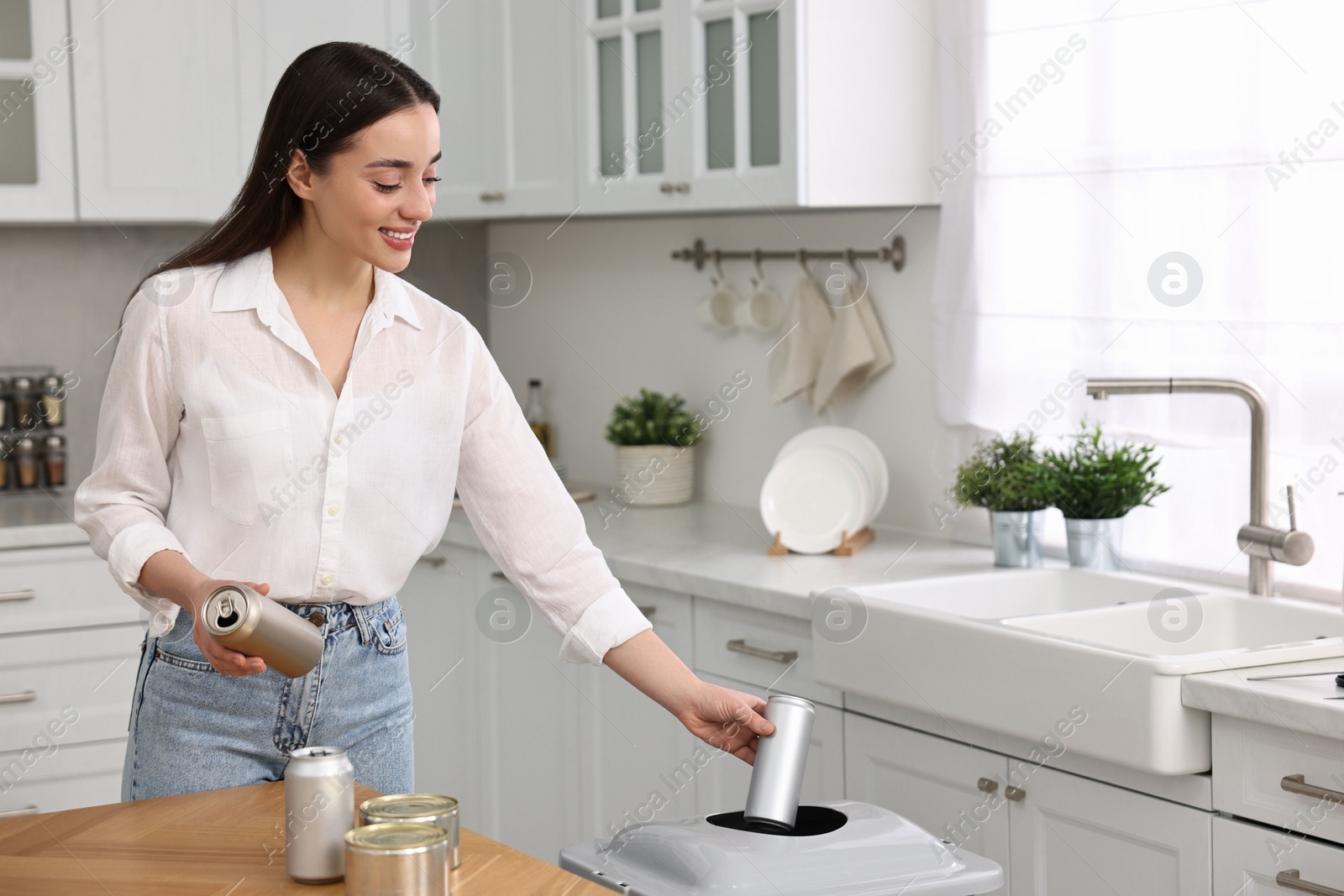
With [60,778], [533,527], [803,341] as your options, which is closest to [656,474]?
[803,341]

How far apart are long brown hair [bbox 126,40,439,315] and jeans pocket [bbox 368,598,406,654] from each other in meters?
0.38

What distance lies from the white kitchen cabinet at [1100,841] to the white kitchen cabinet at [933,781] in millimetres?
34

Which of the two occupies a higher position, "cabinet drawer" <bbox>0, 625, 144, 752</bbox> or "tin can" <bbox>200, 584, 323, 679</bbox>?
"tin can" <bbox>200, 584, 323, 679</bbox>

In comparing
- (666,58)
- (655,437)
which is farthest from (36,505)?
(666,58)

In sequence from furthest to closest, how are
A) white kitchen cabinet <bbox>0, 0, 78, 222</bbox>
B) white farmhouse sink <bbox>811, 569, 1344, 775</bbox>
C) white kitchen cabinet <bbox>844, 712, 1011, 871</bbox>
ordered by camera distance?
1. white kitchen cabinet <bbox>0, 0, 78, 222</bbox>
2. white kitchen cabinet <bbox>844, 712, 1011, 871</bbox>
3. white farmhouse sink <bbox>811, 569, 1344, 775</bbox>

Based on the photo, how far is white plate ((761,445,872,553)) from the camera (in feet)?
8.71

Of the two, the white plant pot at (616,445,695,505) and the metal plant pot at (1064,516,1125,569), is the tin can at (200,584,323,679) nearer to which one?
the metal plant pot at (1064,516,1125,569)

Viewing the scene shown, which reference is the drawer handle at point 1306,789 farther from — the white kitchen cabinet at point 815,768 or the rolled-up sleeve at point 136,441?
the rolled-up sleeve at point 136,441

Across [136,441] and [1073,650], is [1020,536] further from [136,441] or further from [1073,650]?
[136,441]

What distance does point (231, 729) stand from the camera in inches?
56.9

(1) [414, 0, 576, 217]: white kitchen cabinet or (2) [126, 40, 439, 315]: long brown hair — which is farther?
(1) [414, 0, 576, 217]: white kitchen cabinet

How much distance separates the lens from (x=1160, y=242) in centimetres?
234

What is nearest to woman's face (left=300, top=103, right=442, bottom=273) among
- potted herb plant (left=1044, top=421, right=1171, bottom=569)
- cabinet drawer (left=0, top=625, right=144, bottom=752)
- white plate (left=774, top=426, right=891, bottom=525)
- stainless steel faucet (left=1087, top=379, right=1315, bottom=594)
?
stainless steel faucet (left=1087, top=379, right=1315, bottom=594)

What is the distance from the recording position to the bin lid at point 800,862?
1.25m
